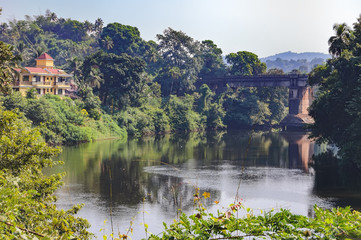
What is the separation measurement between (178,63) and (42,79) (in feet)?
129

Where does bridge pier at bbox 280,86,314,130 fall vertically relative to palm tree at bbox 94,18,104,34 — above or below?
below

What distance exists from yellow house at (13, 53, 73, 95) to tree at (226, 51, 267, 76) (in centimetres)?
4225

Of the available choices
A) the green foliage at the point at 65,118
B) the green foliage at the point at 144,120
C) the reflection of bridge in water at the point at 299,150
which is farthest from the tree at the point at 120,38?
the reflection of bridge in water at the point at 299,150

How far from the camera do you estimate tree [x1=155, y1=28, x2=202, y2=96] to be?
10462cm

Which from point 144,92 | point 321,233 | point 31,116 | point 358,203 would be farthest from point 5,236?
point 144,92

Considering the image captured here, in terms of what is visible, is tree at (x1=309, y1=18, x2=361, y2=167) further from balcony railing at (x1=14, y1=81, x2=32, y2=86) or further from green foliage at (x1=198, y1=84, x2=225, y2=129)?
green foliage at (x1=198, y1=84, x2=225, y2=129)

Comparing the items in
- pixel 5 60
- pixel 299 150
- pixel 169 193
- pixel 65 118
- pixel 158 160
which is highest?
pixel 5 60

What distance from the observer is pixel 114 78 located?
81.2m

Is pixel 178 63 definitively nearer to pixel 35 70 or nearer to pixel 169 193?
pixel 35 70

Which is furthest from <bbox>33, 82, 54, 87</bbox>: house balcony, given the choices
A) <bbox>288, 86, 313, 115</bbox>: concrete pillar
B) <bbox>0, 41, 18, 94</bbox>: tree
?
<bbox>0, 41, 18, 94</bbox>: tree

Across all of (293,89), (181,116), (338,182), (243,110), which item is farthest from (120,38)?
(338,182)

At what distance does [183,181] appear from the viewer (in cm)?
4047

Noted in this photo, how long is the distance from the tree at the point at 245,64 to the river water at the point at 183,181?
44164 mm

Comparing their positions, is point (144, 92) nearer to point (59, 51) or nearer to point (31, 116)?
point (31, 116)
